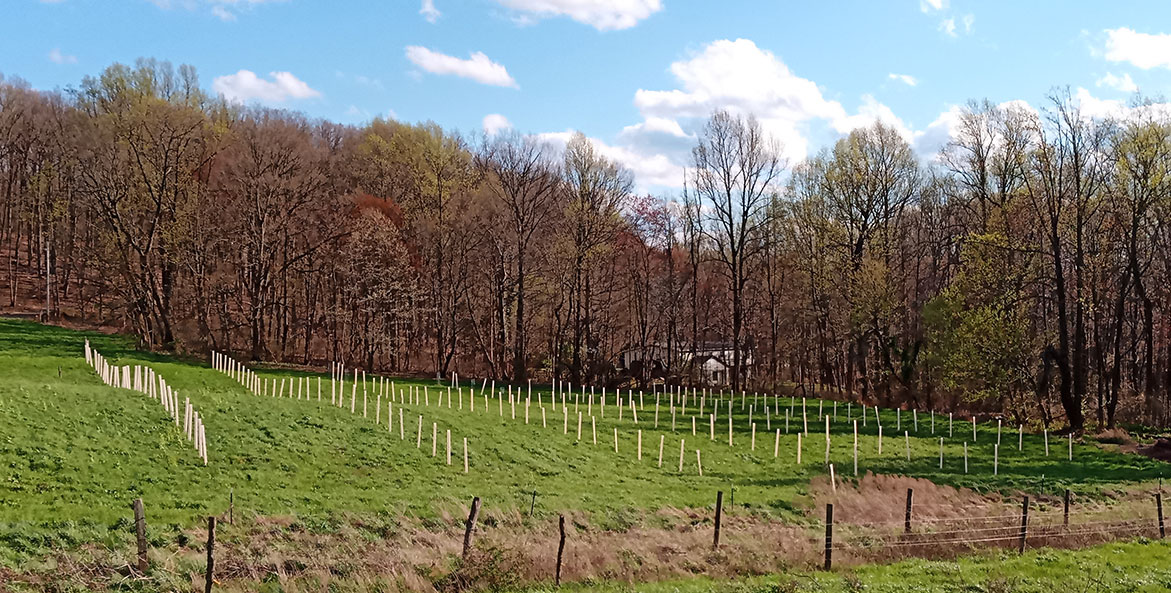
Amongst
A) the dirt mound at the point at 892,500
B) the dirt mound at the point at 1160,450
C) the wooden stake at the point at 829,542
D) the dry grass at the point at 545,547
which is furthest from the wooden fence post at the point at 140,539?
the dirt mound at the point at 1160,450

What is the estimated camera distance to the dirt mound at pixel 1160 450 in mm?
29977

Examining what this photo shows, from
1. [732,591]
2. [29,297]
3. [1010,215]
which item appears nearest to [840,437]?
[1010,215]

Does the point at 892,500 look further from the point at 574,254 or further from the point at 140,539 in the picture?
the point at 574,254

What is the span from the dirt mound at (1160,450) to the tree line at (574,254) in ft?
17.5

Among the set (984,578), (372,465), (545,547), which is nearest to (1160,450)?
(984,578)

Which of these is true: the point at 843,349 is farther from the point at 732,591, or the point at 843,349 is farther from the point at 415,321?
the point at 732,591

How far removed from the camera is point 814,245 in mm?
55125

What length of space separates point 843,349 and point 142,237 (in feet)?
159

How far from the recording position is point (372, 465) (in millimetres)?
22141

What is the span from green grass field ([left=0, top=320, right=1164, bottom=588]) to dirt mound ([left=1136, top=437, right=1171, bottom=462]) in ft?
3.66

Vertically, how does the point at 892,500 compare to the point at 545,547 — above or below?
below

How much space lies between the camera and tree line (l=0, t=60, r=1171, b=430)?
131ft

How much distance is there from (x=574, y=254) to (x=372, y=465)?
Result: 3142cm

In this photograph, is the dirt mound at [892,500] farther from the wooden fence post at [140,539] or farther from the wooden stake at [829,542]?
the wooden fence post at [140,539]
